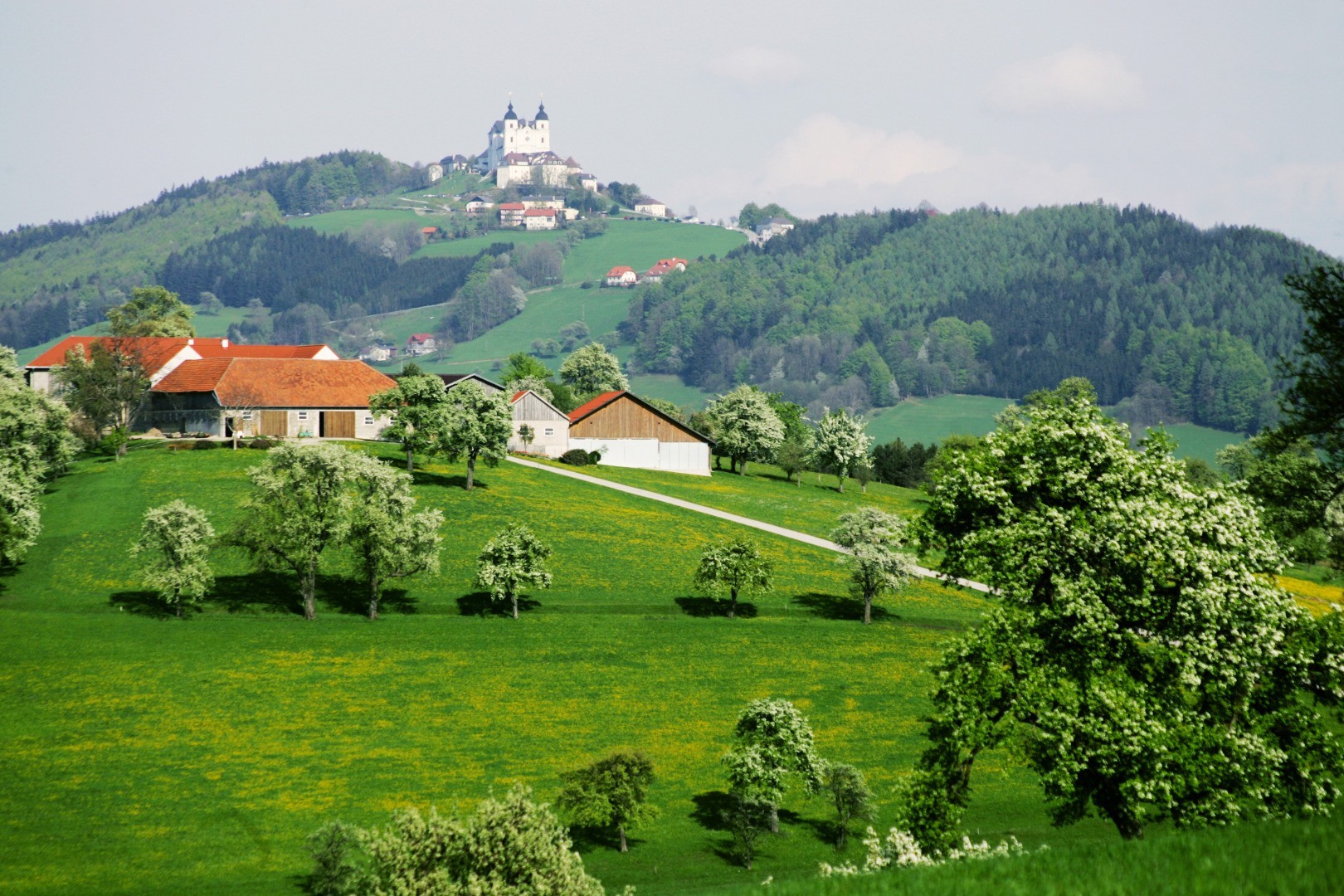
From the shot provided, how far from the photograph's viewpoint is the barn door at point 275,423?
330 feet

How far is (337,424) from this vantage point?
4011 inches

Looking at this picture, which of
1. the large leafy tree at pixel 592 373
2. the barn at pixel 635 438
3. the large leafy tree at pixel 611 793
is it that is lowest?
the large leafy tree at pixel 611 793

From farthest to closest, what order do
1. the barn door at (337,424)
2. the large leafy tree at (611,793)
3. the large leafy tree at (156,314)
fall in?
the large leafy tree at (156,314), the barn door at (337,424), the large leafy tree at (611,793)

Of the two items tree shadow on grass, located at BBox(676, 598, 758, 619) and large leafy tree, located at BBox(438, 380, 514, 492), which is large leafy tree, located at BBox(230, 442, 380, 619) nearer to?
tree shadow on grass, located at BBox(676, 598, 758, 619)

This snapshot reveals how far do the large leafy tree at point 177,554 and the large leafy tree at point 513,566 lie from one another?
14.2 metres

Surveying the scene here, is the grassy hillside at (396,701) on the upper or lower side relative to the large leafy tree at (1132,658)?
lower

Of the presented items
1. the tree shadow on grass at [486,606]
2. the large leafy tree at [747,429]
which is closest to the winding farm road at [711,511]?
the large leafy tree at [747,429]

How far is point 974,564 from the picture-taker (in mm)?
25109

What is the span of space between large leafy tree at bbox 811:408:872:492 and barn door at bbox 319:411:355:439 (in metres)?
46.2

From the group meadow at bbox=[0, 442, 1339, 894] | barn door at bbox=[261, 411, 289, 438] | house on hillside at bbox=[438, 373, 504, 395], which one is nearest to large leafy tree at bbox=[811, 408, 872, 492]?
house on hillside at bbox=[438, 373, 504, 395]

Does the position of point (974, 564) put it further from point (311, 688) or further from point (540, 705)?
point (311, 688)

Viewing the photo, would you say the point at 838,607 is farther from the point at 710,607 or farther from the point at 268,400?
the point at 268,400

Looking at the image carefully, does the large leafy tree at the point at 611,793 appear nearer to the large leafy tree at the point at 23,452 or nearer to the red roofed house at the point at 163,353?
the large leafy tree at the point at 23,452

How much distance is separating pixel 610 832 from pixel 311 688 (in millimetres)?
17178
